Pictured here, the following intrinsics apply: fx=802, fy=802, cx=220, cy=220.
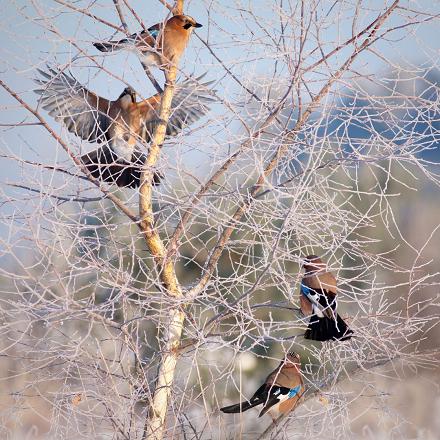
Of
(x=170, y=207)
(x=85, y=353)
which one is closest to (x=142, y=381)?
(x=85, y=353)

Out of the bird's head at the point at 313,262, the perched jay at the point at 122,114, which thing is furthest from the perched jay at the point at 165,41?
the bird's head at the point at 313,262

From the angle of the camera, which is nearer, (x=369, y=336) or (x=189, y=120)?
(x=369, y=336)

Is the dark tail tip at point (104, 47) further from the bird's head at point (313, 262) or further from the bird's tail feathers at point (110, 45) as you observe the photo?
the bird's head at point (313, 262)

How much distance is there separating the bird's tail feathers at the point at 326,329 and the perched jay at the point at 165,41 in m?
1.02

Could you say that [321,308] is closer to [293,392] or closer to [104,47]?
[293,392]

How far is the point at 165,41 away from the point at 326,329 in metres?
1.20

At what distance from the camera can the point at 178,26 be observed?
10.1ft

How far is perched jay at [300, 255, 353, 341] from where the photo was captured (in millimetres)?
2686

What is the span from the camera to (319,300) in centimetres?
275

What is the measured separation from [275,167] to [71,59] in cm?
78

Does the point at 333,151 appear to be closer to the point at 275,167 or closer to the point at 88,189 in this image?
the point at 275,167

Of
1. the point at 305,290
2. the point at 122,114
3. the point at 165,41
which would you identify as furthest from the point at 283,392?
the point at 165,41

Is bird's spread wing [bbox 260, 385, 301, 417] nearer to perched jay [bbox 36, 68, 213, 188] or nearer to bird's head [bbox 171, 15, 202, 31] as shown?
perched jay [bbox 36, 68, 213, 188]

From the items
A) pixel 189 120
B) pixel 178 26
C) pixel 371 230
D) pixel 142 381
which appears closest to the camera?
pixel 142 381
